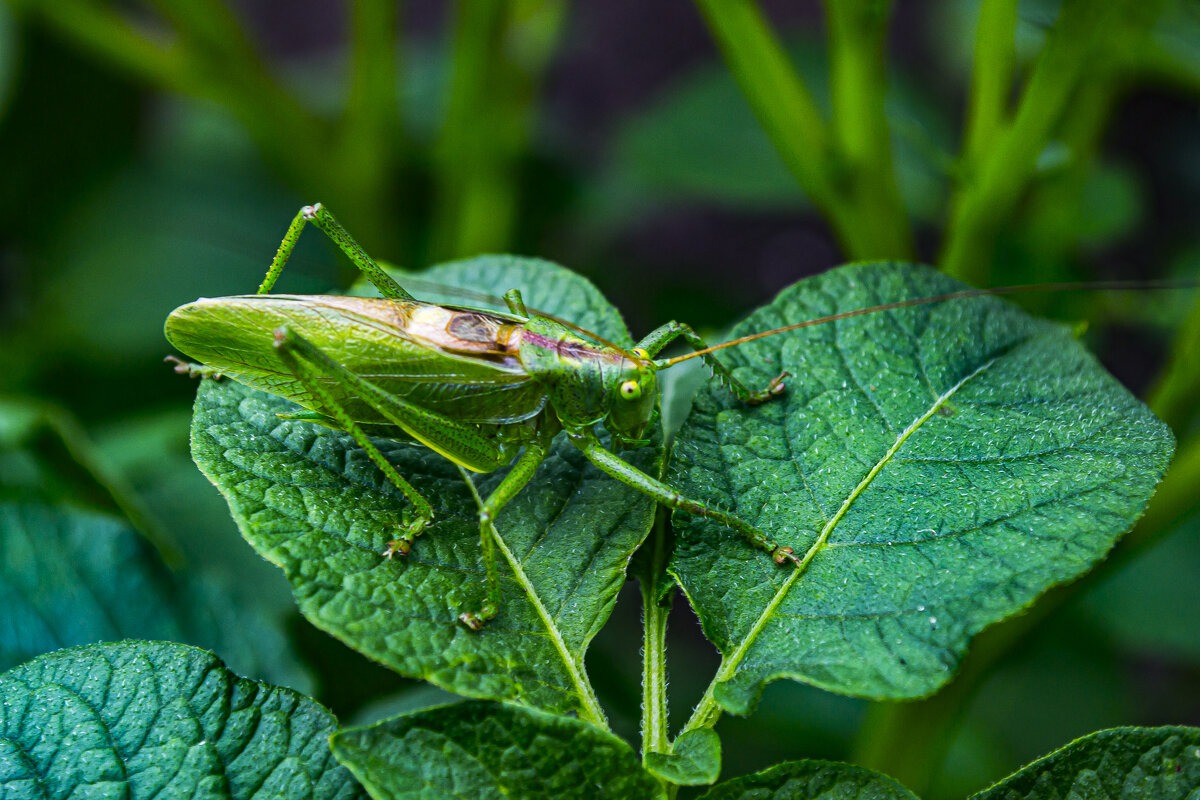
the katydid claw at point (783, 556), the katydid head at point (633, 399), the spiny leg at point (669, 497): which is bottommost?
the katydid claw at point (783, 556)

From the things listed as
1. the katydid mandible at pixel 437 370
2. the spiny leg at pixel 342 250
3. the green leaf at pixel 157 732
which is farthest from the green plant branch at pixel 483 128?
the green leaf at pixel 157 732

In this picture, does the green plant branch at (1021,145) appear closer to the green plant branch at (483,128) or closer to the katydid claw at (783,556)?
the katydid claw at (783,556)

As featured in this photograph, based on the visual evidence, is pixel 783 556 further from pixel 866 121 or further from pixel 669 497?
pixel 866 121

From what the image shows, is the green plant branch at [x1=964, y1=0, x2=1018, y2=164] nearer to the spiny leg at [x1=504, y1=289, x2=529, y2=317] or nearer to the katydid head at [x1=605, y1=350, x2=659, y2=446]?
the katydid head at [x1=605, y1=350, x2=659, y2=446]

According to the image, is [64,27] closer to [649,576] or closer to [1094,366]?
[649,576]

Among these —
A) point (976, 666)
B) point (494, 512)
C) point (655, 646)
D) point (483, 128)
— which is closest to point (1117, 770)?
point (655, 646)

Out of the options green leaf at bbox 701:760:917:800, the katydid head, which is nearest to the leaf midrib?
green leaf at bbox 701:760:917:800

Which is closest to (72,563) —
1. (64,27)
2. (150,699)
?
(150,699)
